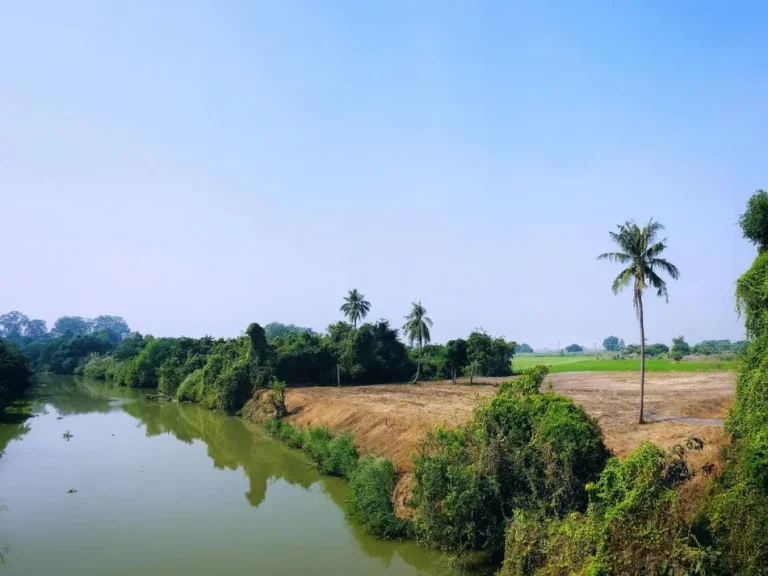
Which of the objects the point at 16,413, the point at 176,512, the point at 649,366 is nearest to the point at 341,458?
the point at 176,512

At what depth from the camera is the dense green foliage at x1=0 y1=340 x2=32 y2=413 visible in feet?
146

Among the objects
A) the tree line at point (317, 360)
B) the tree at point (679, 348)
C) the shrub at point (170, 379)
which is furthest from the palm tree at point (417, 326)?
the tree at point (679, 348)

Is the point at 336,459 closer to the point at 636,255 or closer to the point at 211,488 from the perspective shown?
the point at 211,488

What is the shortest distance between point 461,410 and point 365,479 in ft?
46.2

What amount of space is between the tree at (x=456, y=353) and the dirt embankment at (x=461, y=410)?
7.67 meters

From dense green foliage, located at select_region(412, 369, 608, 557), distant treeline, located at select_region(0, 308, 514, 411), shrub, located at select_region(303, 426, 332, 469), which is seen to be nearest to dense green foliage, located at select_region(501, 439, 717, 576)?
dense green foliage, located at select_region(412, 369, 608, 557)

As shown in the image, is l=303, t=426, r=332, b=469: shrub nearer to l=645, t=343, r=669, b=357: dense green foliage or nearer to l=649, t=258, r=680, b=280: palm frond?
l=649, t=258, r=680, b=280: palm frond

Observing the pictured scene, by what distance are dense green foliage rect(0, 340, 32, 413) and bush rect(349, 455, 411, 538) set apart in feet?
122

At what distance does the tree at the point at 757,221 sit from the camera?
1509 cm

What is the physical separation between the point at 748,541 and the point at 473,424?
667cm

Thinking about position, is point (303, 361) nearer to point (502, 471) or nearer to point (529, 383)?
point (529, 383)

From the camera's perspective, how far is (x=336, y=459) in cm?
2302

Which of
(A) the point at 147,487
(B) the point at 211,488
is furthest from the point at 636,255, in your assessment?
(A) the point at 147,487

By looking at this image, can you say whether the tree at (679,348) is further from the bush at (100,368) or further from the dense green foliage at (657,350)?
the bush at (100,368)
